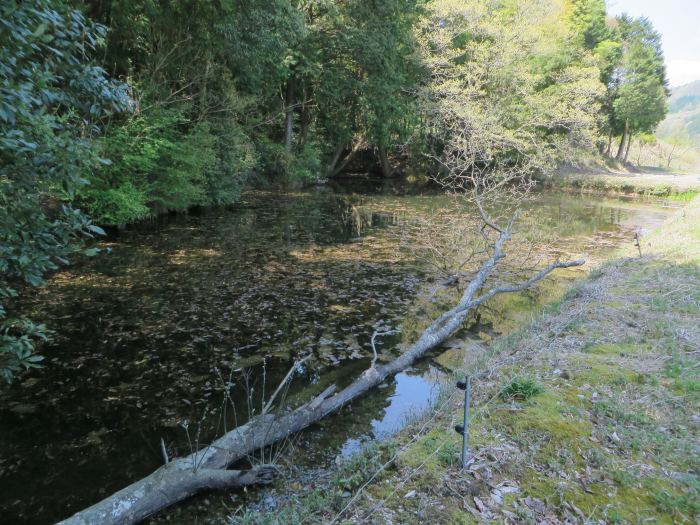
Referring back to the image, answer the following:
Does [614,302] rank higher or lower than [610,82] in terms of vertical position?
lower

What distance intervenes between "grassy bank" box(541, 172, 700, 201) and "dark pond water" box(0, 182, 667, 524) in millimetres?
19981

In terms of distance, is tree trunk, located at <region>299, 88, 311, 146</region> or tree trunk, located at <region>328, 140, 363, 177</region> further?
tree trunk, located at <region>328, 140, 363, 177</region>

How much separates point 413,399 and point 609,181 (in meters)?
34.2

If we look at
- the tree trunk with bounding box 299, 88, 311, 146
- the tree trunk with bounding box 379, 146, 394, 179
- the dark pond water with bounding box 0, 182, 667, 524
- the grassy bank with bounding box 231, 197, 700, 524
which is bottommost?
the dark pond water with bounding box 0, 182, 667, 524

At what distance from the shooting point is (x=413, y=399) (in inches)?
233

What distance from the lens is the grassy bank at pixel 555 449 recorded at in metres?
3.23

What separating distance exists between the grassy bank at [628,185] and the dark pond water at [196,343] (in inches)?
787

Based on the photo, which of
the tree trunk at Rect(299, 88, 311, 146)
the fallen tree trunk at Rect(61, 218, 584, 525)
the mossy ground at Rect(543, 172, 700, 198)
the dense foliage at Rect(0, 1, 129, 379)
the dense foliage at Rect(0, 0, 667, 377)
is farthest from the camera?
the mossy ground at Rect(543, 172, 700, 198)

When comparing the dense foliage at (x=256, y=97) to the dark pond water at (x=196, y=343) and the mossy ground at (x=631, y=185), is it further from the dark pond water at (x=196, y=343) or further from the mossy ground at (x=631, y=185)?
the mossy ground at (x=631, y=185)

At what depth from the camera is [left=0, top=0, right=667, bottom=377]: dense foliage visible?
317 cm

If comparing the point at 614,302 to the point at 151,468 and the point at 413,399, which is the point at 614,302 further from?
the point at 151,468

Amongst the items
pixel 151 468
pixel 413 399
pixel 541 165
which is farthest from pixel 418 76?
pixel 151 468

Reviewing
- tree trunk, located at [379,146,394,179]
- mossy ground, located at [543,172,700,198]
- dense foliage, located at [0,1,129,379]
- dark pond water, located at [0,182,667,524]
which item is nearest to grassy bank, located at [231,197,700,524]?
dark pond water, located at [0,182,667,524]

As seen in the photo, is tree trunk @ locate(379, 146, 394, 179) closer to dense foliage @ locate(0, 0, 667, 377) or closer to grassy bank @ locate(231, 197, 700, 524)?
dense foliage @ locate(0, 0, 667, 377)
